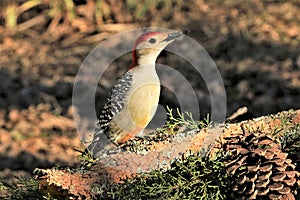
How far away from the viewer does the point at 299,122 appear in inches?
118

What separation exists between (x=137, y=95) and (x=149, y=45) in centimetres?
30

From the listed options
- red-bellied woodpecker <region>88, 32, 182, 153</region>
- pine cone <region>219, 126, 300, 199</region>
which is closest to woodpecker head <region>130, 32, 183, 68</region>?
red-bellied woodpecker <region>88, 32, 182, 153</region>

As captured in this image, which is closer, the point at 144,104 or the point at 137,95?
the point at 144,104

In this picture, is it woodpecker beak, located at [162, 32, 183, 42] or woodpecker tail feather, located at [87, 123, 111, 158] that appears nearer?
woodpecker tail feather, located at [87, 123, 111, 158]

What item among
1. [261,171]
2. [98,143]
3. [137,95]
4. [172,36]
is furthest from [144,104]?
[261,171]

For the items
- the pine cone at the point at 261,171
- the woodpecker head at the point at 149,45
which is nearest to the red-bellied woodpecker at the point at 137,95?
the woodpecker head at the point at 149,45

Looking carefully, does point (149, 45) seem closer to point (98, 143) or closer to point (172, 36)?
point (172, 36)

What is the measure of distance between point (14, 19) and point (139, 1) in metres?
1.54

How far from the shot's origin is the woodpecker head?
388cm

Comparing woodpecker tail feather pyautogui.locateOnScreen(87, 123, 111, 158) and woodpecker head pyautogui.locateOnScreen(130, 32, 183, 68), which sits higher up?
woodpecker head pyautogui.locateOnScreen(130, 32, 183, 68)

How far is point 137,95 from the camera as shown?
12.6ft

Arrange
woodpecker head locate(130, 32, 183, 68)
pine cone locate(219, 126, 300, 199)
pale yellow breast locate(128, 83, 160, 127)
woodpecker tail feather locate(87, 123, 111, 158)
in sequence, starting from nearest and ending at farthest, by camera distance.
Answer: pine cone locate(219, 126, 300, 199)
woodpecker tail feather locate(87, 123, 111, 158)
pale yellow breast locate(128, 83, 160, 127)
woodpecker head locate(130, 32, 183, 68)

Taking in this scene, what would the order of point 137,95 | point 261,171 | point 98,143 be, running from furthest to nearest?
point 137,95 → point 98,143 → point 261,171

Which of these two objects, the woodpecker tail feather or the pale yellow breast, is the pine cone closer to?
the woodpecker tail feather
